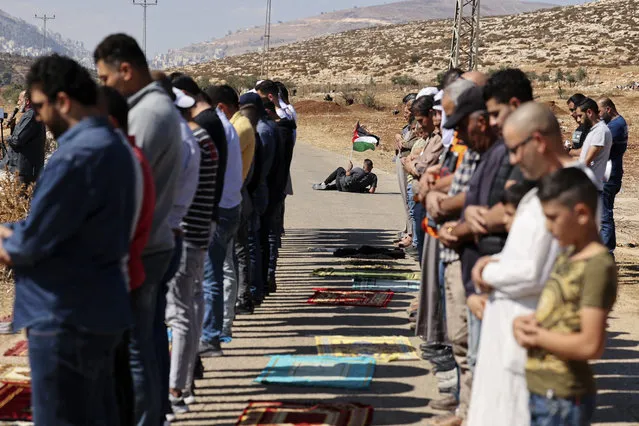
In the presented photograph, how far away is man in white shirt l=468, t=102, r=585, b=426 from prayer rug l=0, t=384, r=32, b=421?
3044 millimetres

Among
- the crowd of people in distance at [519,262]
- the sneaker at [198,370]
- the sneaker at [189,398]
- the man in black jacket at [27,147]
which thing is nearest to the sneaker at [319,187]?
the man in black jacket at [27,147]

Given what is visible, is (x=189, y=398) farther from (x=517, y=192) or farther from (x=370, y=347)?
(x=517, y=192)

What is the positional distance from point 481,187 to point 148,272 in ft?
5.92

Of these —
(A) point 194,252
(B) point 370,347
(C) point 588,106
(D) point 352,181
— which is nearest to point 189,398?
(A) point 194,252

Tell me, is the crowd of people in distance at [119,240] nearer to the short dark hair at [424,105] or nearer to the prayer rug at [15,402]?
the prayer rug at [15,402]

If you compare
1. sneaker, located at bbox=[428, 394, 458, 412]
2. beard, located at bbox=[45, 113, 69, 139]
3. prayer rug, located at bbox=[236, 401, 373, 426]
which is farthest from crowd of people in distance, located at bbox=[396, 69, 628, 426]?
beard, located at bbox=[45, 113, 69, 139]

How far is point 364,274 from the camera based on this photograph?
1198 cm

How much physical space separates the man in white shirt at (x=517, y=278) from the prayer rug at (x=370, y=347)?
3.56 m

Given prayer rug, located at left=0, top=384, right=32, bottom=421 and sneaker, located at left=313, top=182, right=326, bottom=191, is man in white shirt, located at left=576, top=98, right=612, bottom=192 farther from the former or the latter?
sneaker, located at left=313, top=182, right=326, bottom=191

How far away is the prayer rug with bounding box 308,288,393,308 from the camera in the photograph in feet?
33.8

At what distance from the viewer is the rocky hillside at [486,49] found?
84.5 meters

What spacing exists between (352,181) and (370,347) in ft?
43.1

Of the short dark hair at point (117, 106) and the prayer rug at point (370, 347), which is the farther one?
the prayer rug at point (370, 347)

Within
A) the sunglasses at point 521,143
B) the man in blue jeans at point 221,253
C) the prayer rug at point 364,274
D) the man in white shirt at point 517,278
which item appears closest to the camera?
the man in white shirt at point 517,278
